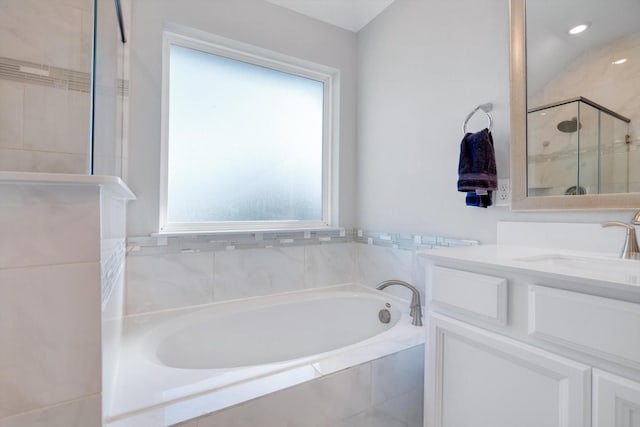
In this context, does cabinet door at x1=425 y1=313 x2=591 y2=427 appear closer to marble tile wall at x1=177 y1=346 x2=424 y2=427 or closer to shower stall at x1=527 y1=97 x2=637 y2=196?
marble tile wall at x1=177 y1=346 x2=424 y2=427

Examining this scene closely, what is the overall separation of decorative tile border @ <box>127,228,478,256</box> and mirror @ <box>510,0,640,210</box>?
46 centimetres

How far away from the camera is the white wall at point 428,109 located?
140 cm

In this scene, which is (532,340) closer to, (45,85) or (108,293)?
(108,293)

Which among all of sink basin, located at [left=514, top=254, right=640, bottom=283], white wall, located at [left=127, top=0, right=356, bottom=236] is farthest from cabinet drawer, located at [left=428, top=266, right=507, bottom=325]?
white wall, located at [left=127, top=0, right=356, bottom=236]

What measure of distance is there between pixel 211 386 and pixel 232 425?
141 mm

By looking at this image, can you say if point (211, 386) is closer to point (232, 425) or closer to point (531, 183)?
point (232, 425)

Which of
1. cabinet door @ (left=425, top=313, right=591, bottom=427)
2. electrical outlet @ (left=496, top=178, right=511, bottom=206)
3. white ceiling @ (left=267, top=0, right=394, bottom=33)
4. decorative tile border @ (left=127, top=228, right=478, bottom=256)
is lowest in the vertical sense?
cabinet door @ (left=425, top=313, right=591, bottom=427)

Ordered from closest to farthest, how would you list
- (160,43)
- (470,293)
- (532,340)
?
(532,340) < (470,293) < (160,43)

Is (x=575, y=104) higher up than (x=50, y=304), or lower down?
higher up

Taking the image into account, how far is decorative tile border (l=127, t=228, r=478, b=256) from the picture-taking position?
159cm

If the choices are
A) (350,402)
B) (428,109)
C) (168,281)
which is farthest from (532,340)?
(168,281)

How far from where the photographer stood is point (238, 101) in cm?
195

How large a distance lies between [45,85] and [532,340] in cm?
206

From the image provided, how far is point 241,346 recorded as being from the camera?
1686mm
